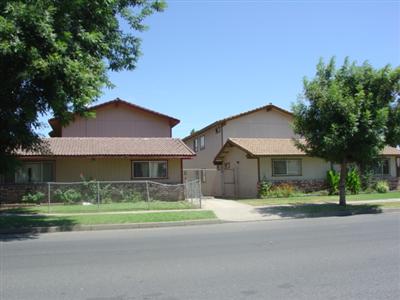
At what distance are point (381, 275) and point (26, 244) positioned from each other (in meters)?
8.54

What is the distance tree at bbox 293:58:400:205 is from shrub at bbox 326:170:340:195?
792 cm

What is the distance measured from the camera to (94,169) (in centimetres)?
2634

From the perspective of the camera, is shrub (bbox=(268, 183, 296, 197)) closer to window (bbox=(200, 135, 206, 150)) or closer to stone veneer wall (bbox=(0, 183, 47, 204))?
window (bbox=(200, 135, 206, 150))

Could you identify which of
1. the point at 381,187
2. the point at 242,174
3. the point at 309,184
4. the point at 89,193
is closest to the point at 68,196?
the point at 89,193

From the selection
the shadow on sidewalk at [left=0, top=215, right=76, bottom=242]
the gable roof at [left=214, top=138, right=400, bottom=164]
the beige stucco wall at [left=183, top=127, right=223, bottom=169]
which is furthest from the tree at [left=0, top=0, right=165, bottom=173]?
the beige stucco wall at [left=183, top=127, right=223, bottom=169]

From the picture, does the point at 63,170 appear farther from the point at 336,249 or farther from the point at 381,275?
the point at 381,275

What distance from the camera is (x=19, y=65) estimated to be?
40.8ft

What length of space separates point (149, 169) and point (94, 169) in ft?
10.4

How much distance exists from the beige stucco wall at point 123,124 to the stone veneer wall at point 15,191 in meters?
7.77

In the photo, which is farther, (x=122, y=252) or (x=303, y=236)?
(x=303, y=236)

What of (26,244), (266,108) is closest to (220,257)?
(26,244)

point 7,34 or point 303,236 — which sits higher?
point 7,34

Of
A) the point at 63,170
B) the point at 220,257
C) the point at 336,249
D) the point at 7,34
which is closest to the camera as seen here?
the point at 220,257

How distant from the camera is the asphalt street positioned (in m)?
6.32
